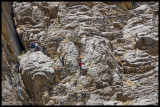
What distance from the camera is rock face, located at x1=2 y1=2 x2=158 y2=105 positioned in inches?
603

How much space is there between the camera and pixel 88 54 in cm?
1738

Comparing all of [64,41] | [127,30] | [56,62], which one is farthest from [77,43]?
[127,30]

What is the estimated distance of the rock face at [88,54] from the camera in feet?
50.2

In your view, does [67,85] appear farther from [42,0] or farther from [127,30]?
[42,0]

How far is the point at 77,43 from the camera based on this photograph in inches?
725

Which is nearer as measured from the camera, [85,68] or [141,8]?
[85,68]

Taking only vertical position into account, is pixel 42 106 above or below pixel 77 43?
below

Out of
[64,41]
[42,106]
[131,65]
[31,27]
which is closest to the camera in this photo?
[42,106]

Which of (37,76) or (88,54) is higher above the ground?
(88,54)

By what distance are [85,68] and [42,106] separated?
13.9ft

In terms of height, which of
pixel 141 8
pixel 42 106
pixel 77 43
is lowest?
pixel 42 106

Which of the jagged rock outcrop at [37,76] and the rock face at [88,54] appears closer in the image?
the rock face at [88,54]

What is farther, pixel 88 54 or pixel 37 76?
pixel 88 54

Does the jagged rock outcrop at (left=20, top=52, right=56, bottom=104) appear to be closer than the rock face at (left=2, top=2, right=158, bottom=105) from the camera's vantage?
No
